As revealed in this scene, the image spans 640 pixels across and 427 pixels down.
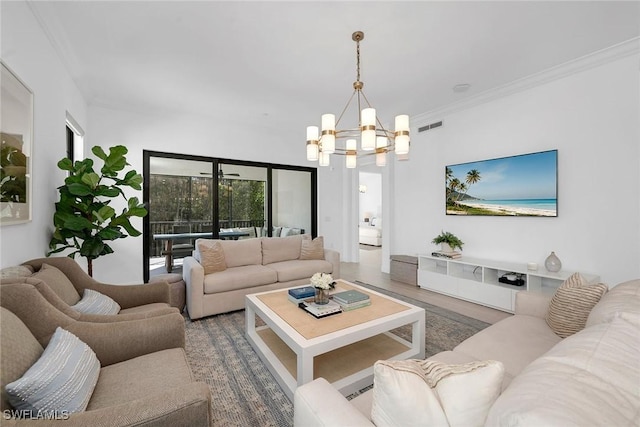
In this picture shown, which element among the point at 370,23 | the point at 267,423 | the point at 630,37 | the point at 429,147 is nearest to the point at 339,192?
the point at 429,147

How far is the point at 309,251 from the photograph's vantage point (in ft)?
14.2

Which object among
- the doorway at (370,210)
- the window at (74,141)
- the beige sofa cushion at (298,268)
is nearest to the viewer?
the window at (74,141)

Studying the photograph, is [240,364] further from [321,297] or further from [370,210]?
[370,210]

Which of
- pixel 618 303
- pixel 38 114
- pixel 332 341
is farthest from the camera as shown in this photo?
pixel 38 114

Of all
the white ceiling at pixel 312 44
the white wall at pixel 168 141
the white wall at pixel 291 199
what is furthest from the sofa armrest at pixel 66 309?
the white wall at pixel 291 199

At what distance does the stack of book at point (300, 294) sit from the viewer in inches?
95.4

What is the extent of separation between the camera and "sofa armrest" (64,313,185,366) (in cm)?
146

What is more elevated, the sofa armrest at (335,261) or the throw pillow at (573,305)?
the throw pillow at (573,305)

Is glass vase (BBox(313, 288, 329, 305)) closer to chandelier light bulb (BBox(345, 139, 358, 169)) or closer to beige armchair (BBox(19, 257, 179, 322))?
beige armchair (BBox(19, 257, 179, 322))

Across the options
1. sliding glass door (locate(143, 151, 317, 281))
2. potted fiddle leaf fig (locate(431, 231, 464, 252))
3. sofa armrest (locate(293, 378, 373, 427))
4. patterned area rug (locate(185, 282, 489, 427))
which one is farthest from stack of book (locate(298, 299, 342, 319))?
sliding glass door (locate(143, 151, 317, 281))

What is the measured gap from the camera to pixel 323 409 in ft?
3.10

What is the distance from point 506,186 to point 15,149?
4832 millimetres

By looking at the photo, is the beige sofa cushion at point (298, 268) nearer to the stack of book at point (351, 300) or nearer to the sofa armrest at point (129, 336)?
the stack of book at point (351, 300)

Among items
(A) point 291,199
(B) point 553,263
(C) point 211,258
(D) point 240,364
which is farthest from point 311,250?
(B) point 553,263
